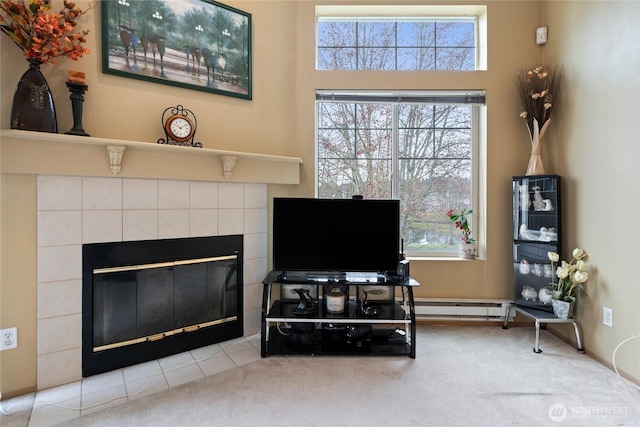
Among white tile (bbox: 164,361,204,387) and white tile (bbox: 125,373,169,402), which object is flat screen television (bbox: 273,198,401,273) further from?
white tile (bbox: 125,373,169,402)

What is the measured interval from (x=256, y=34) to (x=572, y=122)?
2.64 m

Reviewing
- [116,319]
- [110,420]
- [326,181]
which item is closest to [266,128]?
[326,181]

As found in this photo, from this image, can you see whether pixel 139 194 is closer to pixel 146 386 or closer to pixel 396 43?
pixel 146 386

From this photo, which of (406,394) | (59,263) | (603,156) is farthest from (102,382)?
(603,156)

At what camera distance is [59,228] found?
2.00 metres

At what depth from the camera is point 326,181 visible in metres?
3.08

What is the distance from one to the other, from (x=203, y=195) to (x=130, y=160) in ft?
1.78

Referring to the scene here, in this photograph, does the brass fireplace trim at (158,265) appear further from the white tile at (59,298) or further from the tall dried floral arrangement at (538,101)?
the tall dried floral arrangement at (538,101)

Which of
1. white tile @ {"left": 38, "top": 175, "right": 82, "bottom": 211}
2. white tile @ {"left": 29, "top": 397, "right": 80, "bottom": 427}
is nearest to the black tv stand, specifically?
white tile @ {"left": 29, "top": 397, "right": 80, "bottom": 427}

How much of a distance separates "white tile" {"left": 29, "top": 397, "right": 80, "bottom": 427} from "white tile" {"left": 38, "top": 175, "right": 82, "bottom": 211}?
3.65ft

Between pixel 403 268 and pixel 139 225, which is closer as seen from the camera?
pixel 139 225

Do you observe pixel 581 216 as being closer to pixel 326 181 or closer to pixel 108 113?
pixel 326 181

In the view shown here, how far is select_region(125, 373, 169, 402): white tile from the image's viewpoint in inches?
75.1

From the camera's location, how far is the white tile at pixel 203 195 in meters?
2.46
